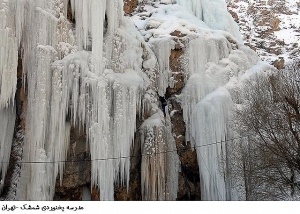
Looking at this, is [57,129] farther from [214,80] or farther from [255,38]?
[255,38]

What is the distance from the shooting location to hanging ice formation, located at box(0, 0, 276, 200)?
8.91m

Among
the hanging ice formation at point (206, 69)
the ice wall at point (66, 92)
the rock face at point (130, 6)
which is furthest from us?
the rock face at point (130, 6)

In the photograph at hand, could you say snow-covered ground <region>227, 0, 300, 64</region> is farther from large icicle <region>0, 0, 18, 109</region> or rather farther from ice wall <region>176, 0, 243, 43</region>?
large icicle <region>0, 0, 18, 109</region>

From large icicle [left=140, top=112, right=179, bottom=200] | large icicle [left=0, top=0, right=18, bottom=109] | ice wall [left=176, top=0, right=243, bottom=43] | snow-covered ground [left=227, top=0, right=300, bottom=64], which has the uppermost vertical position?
snow-covered ground [left=227, top=0, right=300, bottom=64]

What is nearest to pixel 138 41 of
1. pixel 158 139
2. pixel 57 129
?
pixel 158 139

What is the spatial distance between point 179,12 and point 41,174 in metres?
8.15

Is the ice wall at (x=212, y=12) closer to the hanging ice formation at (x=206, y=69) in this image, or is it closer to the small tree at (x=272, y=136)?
the hanging ice formation at (x=206, y=69)

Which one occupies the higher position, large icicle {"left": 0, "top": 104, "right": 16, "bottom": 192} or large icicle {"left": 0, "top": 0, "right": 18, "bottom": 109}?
large icicle {"left": 0, "top": 0, "right": 18, "bottom": 109}

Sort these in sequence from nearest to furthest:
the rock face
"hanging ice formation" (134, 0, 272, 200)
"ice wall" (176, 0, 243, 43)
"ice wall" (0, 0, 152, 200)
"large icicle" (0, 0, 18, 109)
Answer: "large icicle" (0, 0, 18, 109)
"ice wall" (0, 0, 152, 200)
"hanging ice formation" (134, 0, 272, 200)
"ice wall" (176, 0, 243, 43)
the rock face

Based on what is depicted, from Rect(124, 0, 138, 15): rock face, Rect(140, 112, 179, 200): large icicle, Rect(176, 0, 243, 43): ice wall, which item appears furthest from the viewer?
Rect(124, 0, 138, 15): rock face

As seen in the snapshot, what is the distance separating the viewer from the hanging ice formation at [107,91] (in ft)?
29.2

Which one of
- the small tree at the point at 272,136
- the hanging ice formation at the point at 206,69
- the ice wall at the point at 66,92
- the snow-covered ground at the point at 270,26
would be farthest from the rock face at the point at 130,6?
the snow-covered ground at the point at 270,26

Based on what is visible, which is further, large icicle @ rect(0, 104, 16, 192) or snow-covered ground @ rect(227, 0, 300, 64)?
snow-covered ground @ rect(227, 0, 300, 64)

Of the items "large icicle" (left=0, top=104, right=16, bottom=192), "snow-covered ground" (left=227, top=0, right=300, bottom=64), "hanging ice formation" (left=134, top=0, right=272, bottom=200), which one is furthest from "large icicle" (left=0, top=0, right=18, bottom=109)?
"snow-covered ground" (left=227, top=0, right=300, bottom=64)
